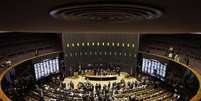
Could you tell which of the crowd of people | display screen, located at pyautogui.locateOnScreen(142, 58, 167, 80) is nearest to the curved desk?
the crowd of people

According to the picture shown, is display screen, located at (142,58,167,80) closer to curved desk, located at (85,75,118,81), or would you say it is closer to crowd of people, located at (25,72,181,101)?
crowd of people, located at (25,72,181,101)

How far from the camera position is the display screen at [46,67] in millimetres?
24469

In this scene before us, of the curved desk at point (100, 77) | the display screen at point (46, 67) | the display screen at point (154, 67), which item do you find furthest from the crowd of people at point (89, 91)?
the curved desk at point (100, 77)

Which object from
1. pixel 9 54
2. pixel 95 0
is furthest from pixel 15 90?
pixel 95 0

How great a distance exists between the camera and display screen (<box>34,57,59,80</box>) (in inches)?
963

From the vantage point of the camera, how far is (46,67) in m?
26.0

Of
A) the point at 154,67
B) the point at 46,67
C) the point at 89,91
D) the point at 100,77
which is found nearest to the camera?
the point at 89,91

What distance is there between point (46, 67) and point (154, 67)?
Answer: 42.8ft

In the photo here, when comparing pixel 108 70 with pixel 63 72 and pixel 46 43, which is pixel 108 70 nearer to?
pixel 63 72

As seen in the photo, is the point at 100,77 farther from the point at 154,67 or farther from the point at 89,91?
the point at 154,67

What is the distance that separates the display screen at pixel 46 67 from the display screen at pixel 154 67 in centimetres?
1134

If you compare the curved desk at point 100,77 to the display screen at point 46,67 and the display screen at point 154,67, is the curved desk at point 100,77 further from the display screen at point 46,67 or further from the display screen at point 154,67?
the display screen at point 154,67

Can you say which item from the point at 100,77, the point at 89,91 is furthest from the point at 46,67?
the point at 89,91

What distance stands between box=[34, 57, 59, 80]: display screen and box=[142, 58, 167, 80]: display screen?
1134 cm
